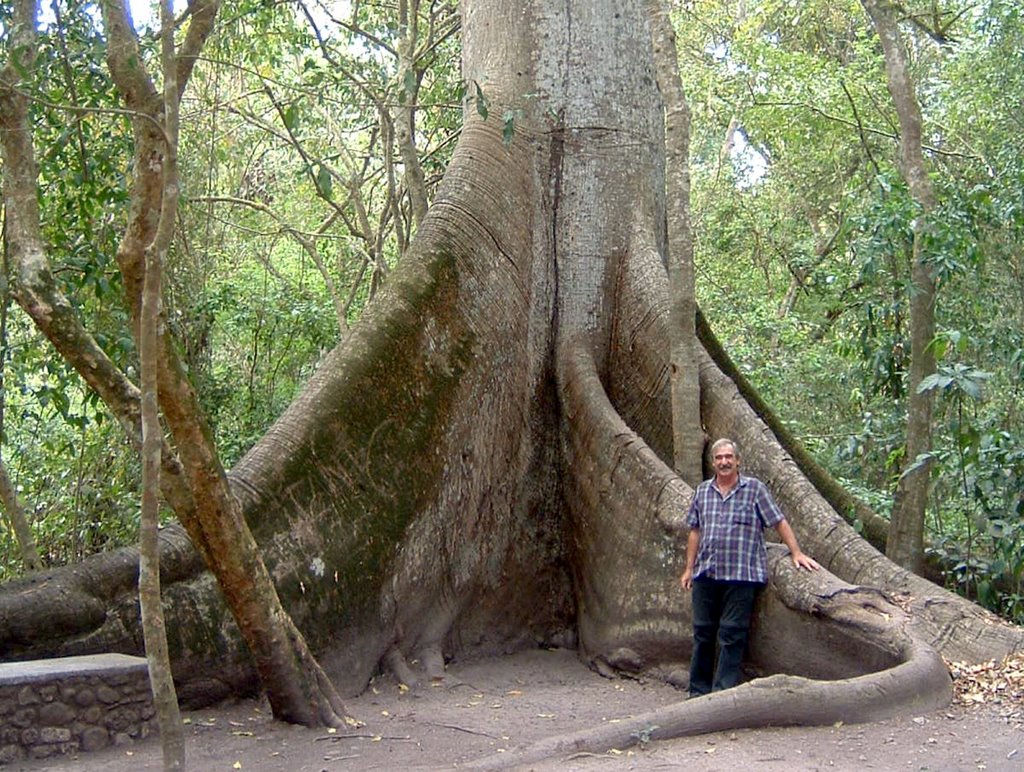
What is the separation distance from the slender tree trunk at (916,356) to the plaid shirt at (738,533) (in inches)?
72.2

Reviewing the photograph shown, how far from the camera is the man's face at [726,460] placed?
6180 mm

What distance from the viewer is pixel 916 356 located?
779 cm

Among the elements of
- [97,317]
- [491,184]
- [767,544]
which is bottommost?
[767,544]

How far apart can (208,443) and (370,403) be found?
1.92m

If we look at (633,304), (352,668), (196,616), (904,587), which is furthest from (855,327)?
(196,616)

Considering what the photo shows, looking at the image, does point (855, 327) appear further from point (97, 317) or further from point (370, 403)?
point (97, 317)

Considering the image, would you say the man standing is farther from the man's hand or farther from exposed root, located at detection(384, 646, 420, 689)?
exposed root, located at detection(384, 646, 420, 689)

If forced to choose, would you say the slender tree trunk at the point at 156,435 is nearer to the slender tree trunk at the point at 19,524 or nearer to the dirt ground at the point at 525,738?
the dirt ground at the point at 525,738

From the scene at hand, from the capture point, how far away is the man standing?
6199 millimetres

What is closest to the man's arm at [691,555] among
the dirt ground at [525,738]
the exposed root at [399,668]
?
the dirt ground at [525,738]

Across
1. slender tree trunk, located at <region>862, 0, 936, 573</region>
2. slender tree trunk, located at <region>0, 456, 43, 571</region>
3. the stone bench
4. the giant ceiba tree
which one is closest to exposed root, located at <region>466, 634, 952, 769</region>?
the giant ceiba tree

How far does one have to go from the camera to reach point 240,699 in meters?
6.57

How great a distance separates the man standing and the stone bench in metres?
2.83

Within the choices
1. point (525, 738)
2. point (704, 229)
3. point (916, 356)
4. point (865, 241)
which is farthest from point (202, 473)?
point (704, 229)
